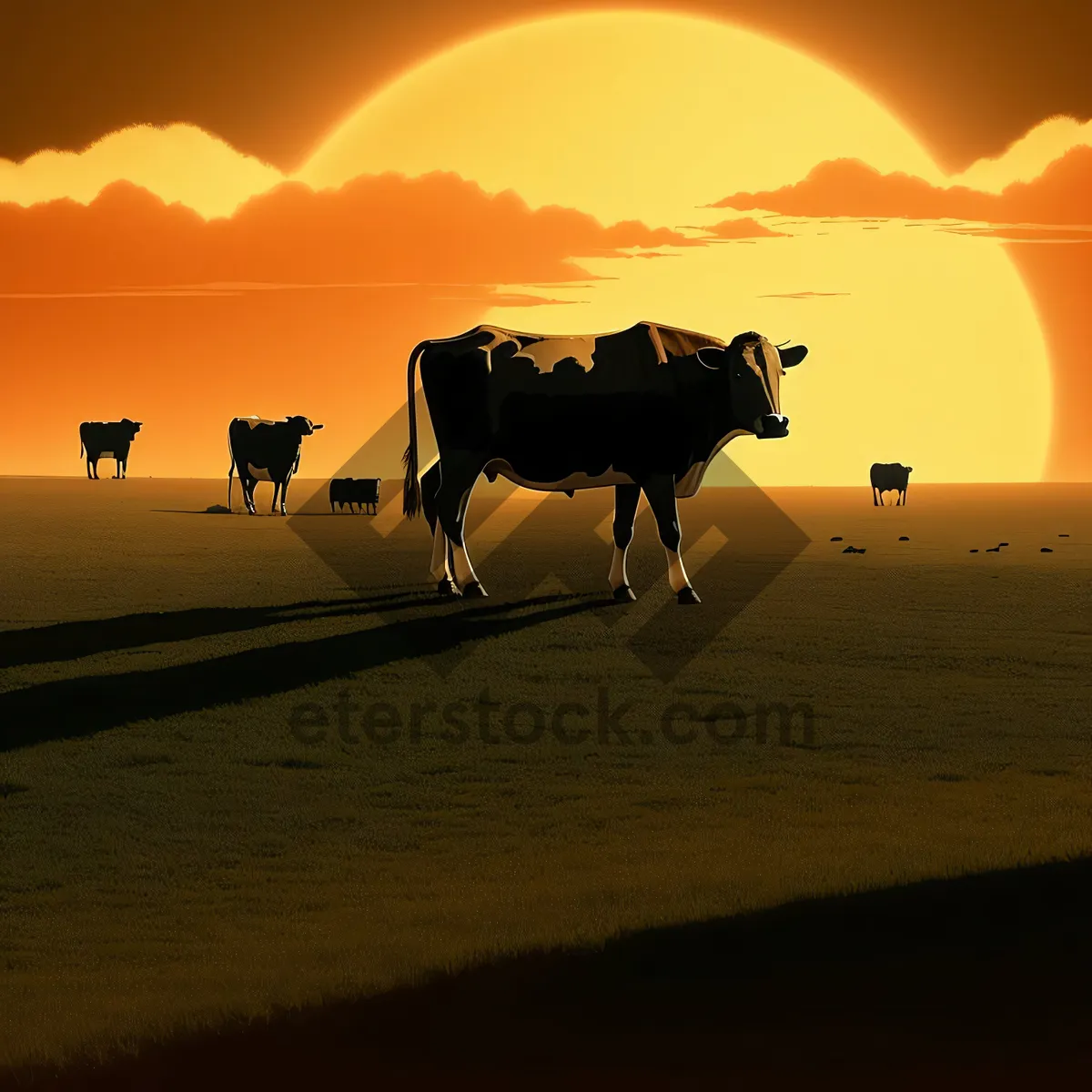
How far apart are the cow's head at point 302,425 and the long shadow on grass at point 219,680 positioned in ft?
88.7

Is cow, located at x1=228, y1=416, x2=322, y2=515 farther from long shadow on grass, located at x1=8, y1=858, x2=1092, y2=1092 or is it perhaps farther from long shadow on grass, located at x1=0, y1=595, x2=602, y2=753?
long shadow on grass, located at x1=8, y1=858, x2=1092, y2=1092

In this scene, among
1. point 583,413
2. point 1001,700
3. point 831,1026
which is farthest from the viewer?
point 583,413

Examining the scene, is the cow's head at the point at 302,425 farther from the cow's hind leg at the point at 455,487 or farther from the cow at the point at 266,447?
the cow's hind leg at the point at 455,487

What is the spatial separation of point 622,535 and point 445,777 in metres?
9.58

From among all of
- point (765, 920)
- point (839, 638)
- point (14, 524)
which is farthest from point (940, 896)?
point (14, 524)

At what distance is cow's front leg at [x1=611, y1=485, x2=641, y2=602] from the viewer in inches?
725

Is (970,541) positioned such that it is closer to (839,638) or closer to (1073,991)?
(839,638)

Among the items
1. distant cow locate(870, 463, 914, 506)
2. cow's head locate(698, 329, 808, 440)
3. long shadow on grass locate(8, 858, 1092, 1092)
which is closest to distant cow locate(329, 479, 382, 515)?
distant cow locate(870, 463, 914, 506)

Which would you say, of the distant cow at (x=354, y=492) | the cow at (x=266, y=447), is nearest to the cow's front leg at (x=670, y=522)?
the cow at (x=266, y=447)

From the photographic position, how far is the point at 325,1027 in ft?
16.7

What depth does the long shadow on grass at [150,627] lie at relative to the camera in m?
14.5

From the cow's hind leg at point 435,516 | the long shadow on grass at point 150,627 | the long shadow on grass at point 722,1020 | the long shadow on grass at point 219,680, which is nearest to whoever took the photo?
the long shadow on grass at point 722,1020

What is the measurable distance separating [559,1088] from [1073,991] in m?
2.01

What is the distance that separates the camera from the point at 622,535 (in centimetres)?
1872
